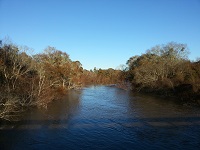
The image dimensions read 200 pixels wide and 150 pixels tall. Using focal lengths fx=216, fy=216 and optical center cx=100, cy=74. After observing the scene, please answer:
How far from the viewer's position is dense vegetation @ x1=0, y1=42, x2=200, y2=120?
27.5 m

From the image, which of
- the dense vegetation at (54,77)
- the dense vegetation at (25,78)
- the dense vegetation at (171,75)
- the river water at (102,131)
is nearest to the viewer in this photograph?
the river water at (102,131)

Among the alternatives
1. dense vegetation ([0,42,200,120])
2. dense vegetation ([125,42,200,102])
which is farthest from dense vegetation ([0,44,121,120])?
dense vegetation ([125,42,200,102])

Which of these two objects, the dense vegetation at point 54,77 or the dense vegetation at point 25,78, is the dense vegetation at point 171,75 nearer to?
the dense vegetation at point 54,77

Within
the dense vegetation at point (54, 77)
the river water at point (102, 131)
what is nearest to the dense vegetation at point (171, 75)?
the dense vegetation at point (54, 77)

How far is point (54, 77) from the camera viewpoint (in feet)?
156

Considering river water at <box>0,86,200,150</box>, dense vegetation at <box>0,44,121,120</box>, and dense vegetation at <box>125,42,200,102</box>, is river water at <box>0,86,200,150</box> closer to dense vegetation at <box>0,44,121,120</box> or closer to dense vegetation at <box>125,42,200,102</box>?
dense vegetation at <box>0,44,121,120</box>

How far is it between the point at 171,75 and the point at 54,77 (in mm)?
28626

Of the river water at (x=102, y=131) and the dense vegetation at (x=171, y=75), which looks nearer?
the river water at (x=102, y=131)

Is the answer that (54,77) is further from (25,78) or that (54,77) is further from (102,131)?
(102,131)

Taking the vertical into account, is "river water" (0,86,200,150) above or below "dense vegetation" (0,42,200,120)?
below

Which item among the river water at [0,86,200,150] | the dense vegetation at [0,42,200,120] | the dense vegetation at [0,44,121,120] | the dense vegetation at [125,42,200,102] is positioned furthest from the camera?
the dense vegetation at [125,42,200,102]

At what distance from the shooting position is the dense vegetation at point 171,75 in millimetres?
40656

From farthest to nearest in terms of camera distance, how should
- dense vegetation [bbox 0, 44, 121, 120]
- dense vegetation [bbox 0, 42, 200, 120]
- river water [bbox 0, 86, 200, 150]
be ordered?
1. dense vegetation [bbox 0, 42, 200, 120]
2. dense vegetation [bbox 0, 44, 121, 120]
3. river water [bbox 0, 86, 200, 150]

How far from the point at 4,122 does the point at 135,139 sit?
12.4 meters
